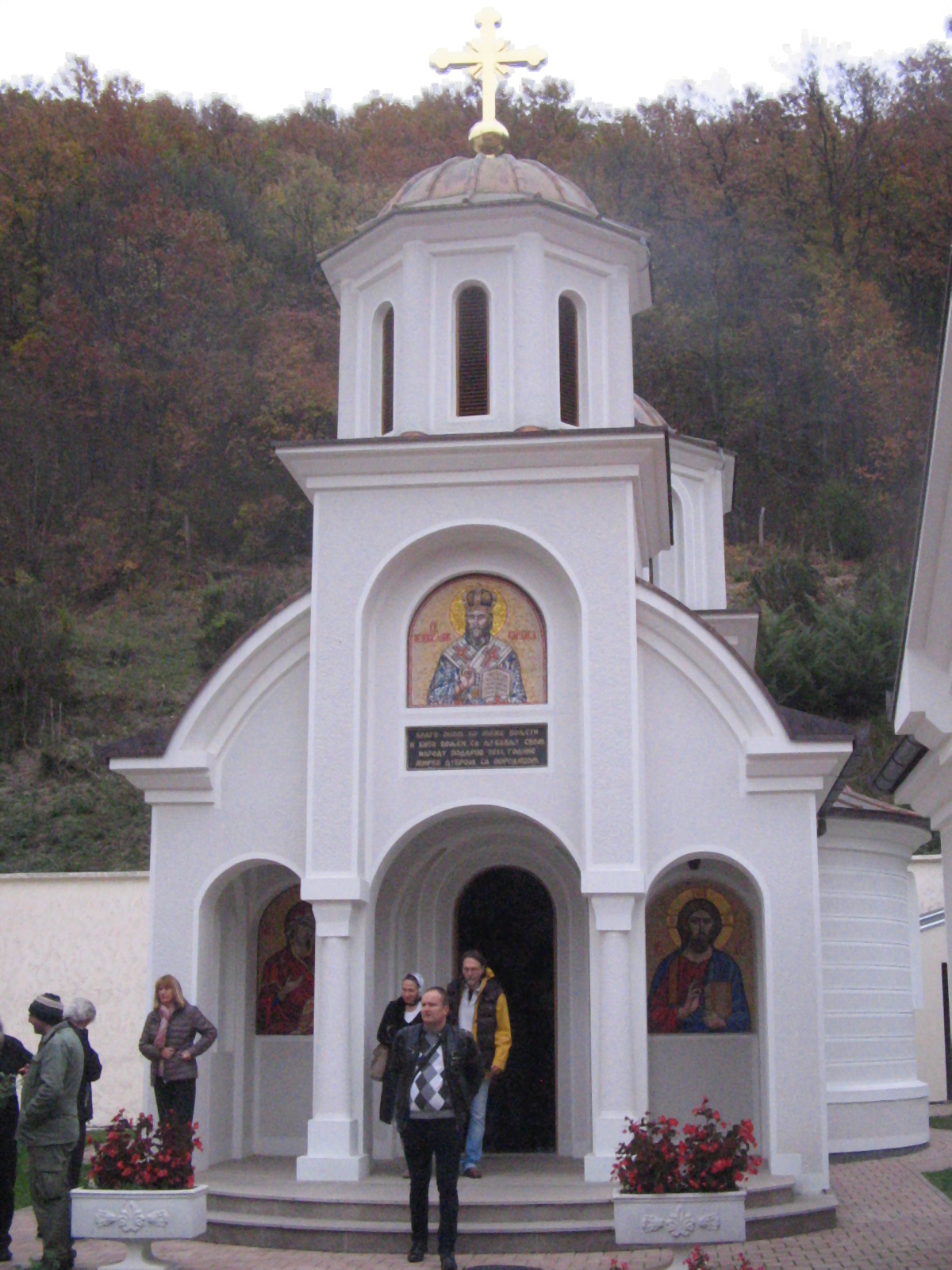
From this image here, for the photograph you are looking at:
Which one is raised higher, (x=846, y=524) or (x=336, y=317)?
(x=336, y=317)

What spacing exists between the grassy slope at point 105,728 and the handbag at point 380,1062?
1844 centimetres

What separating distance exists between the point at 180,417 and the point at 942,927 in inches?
1278

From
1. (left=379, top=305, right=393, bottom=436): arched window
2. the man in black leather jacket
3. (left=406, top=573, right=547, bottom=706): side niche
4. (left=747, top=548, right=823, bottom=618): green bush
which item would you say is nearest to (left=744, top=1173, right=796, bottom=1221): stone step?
the man in black leather jacket

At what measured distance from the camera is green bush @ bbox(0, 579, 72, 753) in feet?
110

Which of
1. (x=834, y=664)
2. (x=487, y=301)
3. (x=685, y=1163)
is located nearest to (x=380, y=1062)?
(x=685, y=1163)

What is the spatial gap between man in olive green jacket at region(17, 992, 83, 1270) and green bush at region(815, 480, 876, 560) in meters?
37.3

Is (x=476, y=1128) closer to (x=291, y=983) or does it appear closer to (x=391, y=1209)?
(x=391, y=1209)

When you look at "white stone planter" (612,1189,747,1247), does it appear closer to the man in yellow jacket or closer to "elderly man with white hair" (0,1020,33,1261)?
the man in yellow jacket

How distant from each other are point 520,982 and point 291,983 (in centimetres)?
208

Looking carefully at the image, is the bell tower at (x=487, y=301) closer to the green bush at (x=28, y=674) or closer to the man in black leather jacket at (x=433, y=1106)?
the man in black leather jacket at (x=433, y=1106)

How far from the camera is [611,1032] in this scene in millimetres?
11367

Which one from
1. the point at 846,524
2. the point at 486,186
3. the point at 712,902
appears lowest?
the point at 712,902

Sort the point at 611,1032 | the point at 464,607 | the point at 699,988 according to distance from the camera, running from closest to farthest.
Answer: the point at 611,1032 < the point at 464,607 < the point at 699,988

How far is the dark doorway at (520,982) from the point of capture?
43.3 ft
